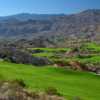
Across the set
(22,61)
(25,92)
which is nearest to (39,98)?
(25,92)

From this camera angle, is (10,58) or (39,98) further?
(10,58)

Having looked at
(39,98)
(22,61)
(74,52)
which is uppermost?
(39,98)

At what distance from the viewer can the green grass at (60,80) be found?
2364 cm

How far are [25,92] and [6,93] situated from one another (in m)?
1.26

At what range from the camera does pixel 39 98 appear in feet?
61.1

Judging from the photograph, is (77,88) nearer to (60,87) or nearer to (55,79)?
(60,87)

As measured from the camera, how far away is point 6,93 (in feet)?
59.4

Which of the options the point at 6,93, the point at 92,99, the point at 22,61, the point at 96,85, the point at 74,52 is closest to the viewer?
the point at 6,93

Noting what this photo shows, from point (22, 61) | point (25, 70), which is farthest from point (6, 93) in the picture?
point (22, 61)

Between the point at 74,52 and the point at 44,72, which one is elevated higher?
the point at 44,72

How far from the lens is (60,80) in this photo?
91.1 feet

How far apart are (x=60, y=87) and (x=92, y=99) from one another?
135 inches

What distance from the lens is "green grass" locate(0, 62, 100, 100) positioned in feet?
77.6

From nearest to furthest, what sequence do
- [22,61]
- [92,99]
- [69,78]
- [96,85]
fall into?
[92,99]
[96,85]
[69,78]
[22,61]
